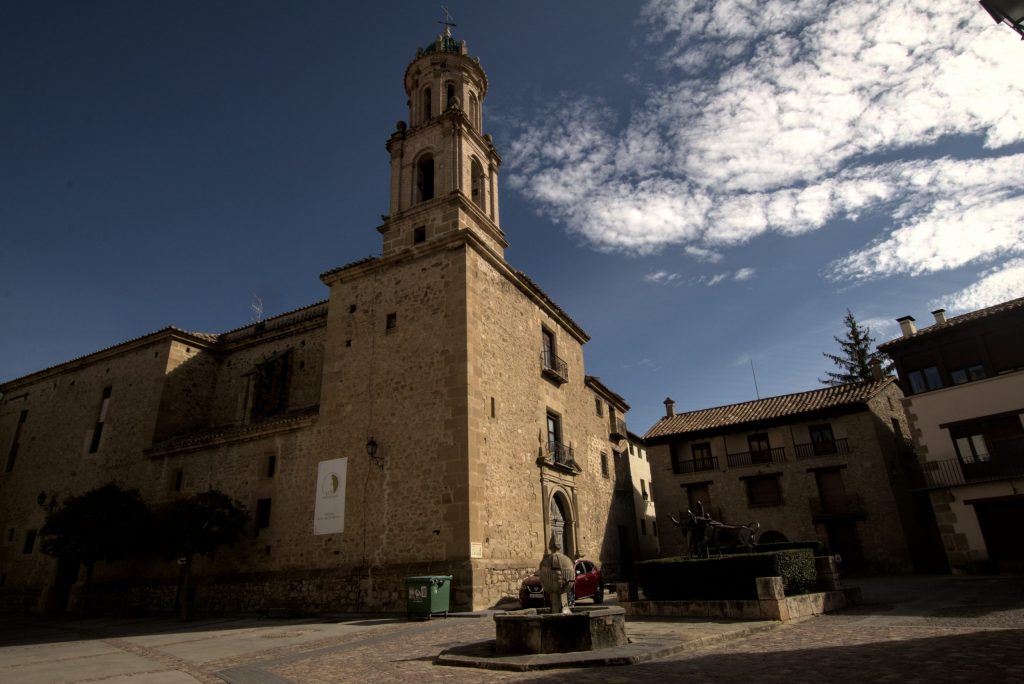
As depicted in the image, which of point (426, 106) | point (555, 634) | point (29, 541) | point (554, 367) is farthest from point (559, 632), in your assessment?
point (29, 541)

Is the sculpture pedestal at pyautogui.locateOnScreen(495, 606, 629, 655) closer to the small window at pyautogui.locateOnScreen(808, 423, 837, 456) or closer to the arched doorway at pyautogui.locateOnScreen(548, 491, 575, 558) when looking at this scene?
the arched doorway at pyautogui.locateOnScreen(548, 491, 575, 558)

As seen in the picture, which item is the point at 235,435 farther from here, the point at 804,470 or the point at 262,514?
the point at 804,470

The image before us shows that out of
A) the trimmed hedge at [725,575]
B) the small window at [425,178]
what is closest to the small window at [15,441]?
the small window at [425,178]

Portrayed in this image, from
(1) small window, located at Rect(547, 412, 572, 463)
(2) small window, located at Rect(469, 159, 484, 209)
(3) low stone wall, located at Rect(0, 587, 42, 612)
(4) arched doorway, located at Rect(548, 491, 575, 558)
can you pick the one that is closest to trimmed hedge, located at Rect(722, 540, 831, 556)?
(4) arched doorway, located at Rect(548, 491, 575, 558)

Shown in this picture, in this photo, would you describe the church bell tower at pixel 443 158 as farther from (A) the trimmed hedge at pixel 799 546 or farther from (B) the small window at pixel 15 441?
(B) the small window at pixel 15 441

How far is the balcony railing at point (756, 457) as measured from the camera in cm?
2531

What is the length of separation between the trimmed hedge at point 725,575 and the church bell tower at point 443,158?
985cm

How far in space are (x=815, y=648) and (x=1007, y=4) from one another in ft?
22.6

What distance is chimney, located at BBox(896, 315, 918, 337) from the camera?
2118cm

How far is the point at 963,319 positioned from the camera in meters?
19.2

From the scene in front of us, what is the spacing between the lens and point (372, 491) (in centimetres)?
Result: 1458

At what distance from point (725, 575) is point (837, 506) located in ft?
52.6

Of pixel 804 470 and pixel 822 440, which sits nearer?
pixel 804 470

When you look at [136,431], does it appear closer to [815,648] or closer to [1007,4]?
[815,648]
